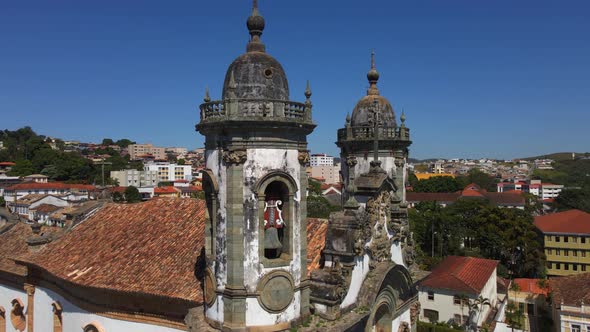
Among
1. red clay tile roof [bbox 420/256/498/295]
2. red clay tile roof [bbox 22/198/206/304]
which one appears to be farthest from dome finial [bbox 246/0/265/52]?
red clay tile roof [bbox 420/256/498/295]

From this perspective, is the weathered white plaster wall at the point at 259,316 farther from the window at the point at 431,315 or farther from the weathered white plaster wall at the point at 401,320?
the window at the point at 431,315

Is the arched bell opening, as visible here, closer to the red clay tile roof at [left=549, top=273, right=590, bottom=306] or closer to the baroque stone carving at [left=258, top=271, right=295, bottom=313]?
the baroque stone carving at [left=258, top=271, right=295, bottom=313]

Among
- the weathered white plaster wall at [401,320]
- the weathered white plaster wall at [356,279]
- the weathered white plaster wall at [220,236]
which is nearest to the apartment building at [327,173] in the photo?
the weathered white plaster wall at [401,320]

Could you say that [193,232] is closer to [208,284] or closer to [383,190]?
[208,284]

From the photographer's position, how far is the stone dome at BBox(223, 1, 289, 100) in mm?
13680

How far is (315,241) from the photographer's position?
59.3ft

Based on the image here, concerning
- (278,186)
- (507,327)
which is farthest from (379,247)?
(507,327)

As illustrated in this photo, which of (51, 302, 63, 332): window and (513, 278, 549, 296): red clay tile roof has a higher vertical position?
(51, 302, 63, 332): window

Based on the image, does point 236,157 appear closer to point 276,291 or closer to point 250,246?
point 250,246

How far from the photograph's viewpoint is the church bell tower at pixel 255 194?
13.2 meters

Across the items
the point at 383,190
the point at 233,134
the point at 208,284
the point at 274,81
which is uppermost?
the point at 274,81

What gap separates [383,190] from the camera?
715 inches

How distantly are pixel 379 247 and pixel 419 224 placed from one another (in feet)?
161

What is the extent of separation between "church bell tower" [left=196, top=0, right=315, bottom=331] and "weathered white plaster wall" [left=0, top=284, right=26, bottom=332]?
47.3 ft
